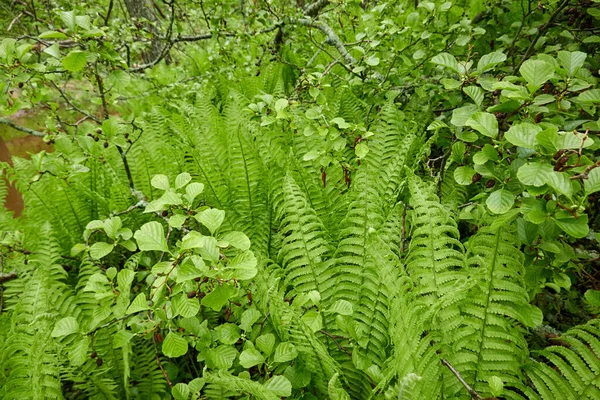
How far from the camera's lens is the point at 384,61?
179 cm

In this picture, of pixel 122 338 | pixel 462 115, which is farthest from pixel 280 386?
pixel 462 115

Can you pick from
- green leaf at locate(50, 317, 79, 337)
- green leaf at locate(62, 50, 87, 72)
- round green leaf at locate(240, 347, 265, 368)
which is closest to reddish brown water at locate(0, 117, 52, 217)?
green leaf at locate(62, 50, 87, 72)

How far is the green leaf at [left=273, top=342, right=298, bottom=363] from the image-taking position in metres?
0.96

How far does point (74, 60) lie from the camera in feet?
3.47

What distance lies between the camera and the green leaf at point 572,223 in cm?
72

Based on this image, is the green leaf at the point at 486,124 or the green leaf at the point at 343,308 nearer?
the green leaf at the point at 486,124

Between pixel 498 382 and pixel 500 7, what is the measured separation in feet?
5.39

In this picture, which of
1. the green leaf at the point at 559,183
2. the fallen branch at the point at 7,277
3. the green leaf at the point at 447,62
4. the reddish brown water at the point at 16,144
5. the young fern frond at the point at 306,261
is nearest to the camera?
the green leaf at the point at 559,183

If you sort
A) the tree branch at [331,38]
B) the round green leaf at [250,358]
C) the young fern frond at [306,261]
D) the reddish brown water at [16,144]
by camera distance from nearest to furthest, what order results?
1. the round green leaf at [250,358]
2. the young fern frond at [306,261]
3. the tree branch at [331,38]
4. the reddish brown water at [16,144]

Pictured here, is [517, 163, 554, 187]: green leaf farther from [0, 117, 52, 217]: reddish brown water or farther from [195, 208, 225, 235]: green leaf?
[0, 117, 52, 217]: reddish brown water

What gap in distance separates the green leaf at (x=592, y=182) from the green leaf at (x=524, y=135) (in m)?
0.12

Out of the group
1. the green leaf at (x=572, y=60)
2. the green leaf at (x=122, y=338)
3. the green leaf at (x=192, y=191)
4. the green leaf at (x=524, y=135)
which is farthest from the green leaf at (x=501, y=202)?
the green leaf at (x=122, y=338)

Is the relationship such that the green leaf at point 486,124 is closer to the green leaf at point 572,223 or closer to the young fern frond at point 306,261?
the green leaf at point 572,223

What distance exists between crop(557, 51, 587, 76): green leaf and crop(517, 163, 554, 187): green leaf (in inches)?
12.7
